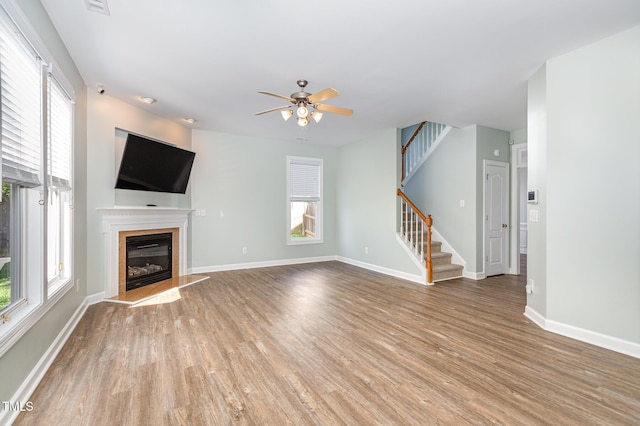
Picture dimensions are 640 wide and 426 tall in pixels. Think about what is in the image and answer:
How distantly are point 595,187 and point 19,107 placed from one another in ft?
14.8

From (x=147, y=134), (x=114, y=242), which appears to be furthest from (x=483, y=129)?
(x=114, y=242)

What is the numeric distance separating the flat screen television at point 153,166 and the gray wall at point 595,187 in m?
4.94

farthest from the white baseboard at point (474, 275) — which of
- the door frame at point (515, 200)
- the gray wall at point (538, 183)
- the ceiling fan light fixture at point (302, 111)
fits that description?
the ceiling fan light fixture at point (302, 111)

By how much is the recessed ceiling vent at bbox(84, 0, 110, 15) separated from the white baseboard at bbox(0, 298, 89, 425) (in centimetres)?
260

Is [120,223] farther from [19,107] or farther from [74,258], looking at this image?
[19,107]

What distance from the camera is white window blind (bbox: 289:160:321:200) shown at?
6.67m

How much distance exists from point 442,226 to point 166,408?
526cm

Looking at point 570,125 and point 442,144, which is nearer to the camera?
point 570,125

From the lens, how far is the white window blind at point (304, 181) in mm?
6672

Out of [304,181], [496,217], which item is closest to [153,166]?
[304,181]

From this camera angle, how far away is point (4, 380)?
1.71 m

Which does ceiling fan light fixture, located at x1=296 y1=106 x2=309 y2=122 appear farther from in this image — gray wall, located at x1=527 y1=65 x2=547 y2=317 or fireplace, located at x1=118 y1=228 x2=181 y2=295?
fireplace, located at x1=118 y1=228 x2=181 y2=295

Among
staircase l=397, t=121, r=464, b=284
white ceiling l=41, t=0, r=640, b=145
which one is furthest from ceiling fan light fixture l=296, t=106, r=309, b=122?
staircase l=397, t=121, r=464, b=284

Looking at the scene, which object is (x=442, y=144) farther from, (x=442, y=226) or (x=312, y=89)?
(x=312, y=89)
